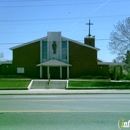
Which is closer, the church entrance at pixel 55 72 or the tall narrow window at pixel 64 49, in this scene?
the church entrance at pixel 55 72

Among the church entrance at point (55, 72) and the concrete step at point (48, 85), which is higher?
the church entrance at point (55, 72)

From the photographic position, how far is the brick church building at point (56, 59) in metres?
43.6

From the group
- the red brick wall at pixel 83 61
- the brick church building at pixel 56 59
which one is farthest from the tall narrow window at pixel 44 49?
the red brick wall at pixel 83 61

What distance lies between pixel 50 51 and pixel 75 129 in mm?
37703

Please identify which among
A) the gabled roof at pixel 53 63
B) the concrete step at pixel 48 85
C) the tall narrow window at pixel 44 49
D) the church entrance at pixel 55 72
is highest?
the tall narrow window at pixel 44 49

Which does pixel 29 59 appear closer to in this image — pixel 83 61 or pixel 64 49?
pixel 64 49

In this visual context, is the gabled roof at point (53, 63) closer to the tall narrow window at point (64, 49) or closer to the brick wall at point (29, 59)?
the tall narrow window at point (64, 49)

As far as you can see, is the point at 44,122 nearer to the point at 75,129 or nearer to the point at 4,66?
the point at 75,129

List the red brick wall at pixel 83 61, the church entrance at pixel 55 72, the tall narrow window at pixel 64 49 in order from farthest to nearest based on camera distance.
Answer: the tall narrow window at pixel 64 49 < the red brick wall at pixel 83 61 < the church entrance at pixel 55 72

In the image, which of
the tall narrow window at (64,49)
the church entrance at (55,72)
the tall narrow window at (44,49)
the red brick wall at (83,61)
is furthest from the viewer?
the tall narrow window at (44,49)

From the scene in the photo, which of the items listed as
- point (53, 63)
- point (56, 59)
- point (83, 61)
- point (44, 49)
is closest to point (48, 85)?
point (53, 63)

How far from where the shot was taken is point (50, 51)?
44.1m

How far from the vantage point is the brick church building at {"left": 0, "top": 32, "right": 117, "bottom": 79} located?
4362 centimetres

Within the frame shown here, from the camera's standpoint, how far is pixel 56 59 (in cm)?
4419
